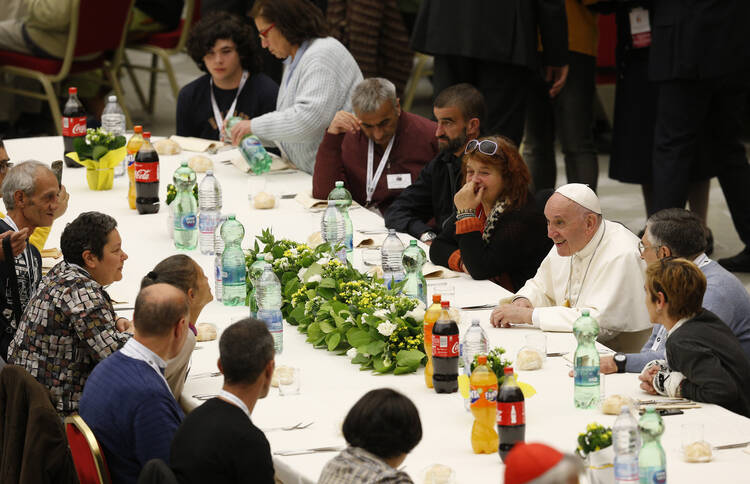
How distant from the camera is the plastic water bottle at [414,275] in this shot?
372cm

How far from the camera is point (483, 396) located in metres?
2.73

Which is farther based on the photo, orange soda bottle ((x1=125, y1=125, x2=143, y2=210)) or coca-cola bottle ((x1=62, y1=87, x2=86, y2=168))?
coca-cola bottle ((x1=62, y1=87, x2=86, y2=168))

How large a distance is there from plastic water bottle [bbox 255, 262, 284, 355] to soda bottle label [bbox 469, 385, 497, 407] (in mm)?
833

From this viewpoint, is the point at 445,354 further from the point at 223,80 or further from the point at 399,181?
the point at 223,80

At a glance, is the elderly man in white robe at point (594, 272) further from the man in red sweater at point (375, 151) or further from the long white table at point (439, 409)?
the man in red sweater at point (375, 151)

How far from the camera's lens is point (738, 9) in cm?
557

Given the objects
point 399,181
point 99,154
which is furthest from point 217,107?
point 399,181

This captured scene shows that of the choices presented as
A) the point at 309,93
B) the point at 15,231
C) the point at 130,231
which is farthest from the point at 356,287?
the point at 309,93

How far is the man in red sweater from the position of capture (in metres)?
5.19

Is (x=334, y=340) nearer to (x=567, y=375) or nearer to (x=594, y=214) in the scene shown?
(x=567, y=375)

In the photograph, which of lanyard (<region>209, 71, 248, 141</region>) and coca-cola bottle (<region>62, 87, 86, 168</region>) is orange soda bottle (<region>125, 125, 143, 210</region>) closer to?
coca-cola bottle (<region>62, 87, 86, 168</region>)

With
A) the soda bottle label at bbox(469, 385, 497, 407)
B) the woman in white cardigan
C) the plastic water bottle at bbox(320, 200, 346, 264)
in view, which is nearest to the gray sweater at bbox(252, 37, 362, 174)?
the woman in white cardigan

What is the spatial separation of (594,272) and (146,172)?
211cm

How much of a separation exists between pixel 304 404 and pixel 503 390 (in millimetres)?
624
